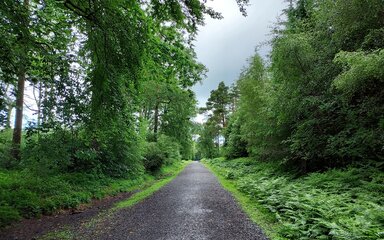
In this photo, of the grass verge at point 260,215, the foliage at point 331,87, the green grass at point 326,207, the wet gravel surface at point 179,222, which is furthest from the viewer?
the foliage at point 331,87

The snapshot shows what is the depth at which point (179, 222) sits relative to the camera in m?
6.00

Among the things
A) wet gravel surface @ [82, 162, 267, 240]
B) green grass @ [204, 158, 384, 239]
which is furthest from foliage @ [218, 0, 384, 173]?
wet gravel surface @ [82, 162, 267, 240]

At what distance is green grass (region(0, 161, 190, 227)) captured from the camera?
627 cm

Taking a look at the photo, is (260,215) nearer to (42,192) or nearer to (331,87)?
(331,87)

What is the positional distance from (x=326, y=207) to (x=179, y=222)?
10.7 feet

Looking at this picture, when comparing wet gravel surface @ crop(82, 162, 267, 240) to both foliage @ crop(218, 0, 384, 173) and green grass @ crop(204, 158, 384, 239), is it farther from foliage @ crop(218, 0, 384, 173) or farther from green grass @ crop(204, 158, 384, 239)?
foliage @ crop(218, 0, 384, 173)

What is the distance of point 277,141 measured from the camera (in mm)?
12570

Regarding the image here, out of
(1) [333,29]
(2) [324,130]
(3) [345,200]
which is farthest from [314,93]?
(3) [345,200]

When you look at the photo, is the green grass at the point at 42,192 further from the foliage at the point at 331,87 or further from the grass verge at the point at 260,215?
the foliage at the point at 331,87

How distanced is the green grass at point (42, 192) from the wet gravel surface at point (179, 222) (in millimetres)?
1831

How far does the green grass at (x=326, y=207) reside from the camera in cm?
430

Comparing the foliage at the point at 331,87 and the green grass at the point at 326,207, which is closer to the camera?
the green grass at the point at 326,207

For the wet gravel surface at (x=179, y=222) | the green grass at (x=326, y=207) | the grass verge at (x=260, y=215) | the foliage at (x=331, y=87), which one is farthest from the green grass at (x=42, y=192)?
the foliage at (x=331, y=87)

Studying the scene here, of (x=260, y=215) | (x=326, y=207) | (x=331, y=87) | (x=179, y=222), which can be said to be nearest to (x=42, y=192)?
(x=179, y=222)
